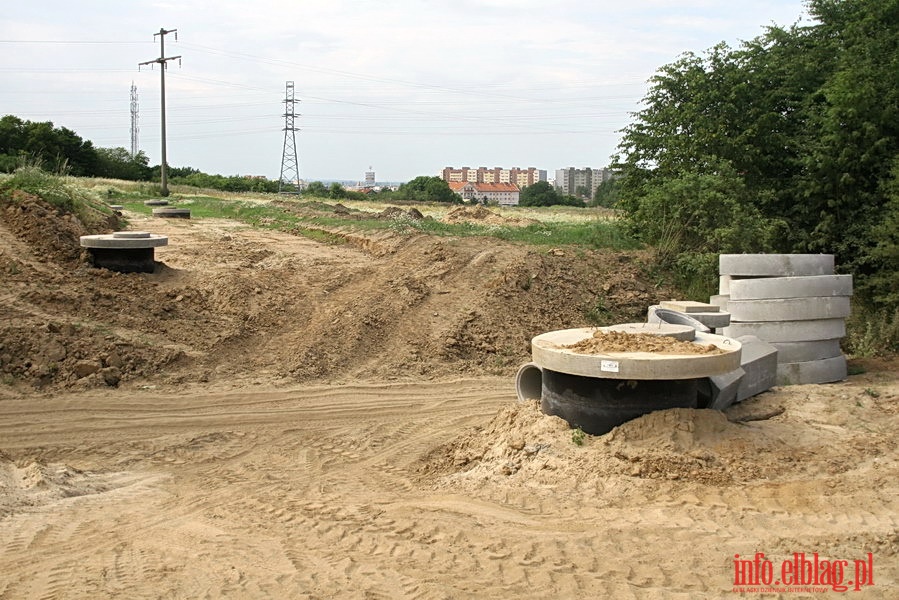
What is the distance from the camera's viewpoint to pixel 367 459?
8828 mm

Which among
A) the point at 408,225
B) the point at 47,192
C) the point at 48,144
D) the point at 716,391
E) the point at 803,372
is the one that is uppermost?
the point at 48,144

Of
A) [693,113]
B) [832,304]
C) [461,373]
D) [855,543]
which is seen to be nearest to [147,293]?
[461,373]

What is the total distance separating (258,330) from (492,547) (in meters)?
8.10

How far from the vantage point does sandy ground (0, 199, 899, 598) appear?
5.55 metres

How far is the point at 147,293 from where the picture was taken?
13852mm

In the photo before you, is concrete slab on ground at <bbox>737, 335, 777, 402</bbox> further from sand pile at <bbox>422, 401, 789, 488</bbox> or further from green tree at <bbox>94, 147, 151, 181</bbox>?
green tree at <bbox>94, 147, 151, 181</bbox>

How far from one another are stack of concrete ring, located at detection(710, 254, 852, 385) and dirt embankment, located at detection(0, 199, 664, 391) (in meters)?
3.69

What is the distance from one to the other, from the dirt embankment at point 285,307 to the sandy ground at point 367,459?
2.1 inches

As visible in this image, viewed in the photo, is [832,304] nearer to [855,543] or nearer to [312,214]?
[855,543]

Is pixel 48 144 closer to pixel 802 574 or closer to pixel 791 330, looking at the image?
pixel 791 330

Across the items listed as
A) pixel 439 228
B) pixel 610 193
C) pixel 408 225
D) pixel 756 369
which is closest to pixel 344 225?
pixel 408 225

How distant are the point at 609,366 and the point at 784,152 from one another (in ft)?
47.2

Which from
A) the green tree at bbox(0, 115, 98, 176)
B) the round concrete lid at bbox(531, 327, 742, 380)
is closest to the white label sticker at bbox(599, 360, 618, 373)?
the round concrete lid at bbox(531, 327, 742, 380)

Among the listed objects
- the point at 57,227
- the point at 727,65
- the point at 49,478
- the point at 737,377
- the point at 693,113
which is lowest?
the point at 49,478
